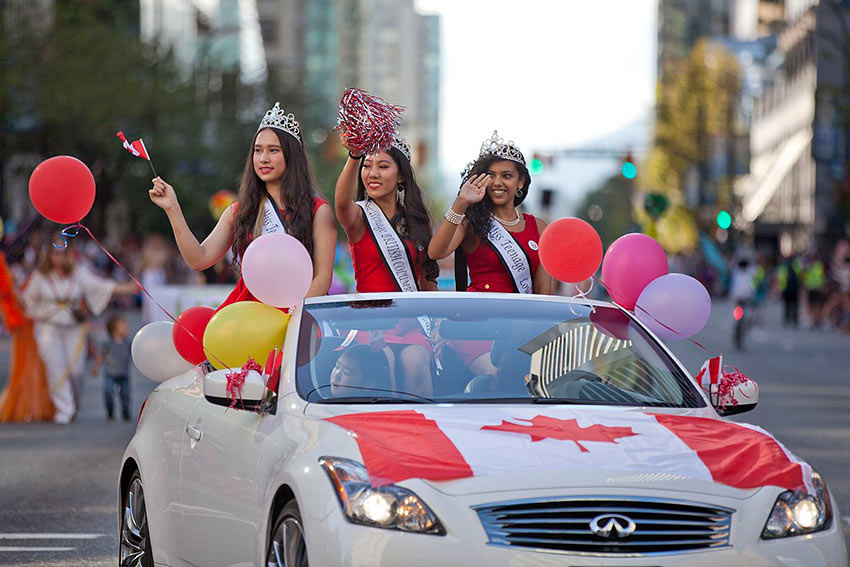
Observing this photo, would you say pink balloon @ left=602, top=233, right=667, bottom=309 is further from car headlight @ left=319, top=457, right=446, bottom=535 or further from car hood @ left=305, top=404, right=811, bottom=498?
car headlight @ left=319, top=457, right=446, bottom=535

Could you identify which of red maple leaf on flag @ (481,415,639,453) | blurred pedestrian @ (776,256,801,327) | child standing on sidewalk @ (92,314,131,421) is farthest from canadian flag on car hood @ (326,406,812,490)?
blurred pedestrian @ (776,256,801,327)

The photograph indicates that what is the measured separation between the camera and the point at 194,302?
17859 millimetres

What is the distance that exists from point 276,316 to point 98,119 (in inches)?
1480

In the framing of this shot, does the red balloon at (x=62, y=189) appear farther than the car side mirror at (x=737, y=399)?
Yes

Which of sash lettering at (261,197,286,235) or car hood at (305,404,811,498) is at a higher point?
sash lettering at (261,197,286,235)

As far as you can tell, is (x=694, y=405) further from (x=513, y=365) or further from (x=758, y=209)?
(x=758, y=209)

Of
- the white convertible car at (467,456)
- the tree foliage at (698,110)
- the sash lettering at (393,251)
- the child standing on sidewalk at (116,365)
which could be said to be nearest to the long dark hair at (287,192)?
the sash lettering at (393,251)

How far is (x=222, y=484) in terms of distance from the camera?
20.0ft

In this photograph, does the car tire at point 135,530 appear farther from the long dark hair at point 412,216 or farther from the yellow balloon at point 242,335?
the long dark hair at point 412,216

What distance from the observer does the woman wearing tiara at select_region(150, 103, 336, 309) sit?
7776 millimetres

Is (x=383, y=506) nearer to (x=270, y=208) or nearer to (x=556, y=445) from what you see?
(x=556, y=445)

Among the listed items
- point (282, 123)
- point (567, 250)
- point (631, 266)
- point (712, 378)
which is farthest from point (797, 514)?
point (282, 123)

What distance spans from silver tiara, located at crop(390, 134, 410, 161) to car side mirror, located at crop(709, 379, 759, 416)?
2.47m

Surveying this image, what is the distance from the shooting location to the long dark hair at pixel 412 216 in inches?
325
